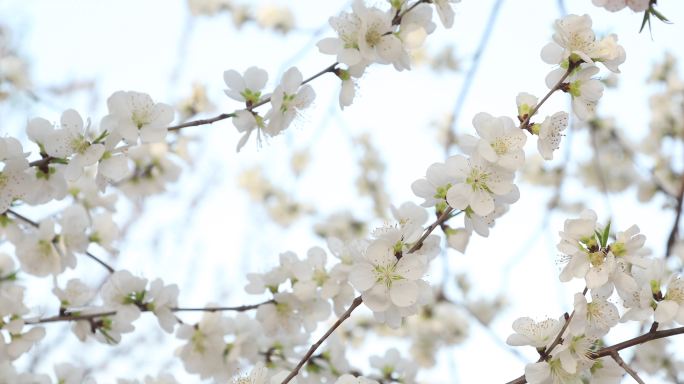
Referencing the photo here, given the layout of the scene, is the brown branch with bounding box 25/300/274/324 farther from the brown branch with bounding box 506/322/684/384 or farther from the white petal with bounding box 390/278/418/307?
the brown branch with bounding box 506/322/684/384

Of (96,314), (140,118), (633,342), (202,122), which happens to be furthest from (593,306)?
(96,314)

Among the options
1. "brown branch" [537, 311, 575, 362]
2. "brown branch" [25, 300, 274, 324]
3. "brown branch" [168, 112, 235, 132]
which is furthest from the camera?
"brown branch" [25, 300, 274, 324]

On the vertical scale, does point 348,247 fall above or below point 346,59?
below

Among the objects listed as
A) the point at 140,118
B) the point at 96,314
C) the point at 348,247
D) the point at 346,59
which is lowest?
the point at 96,314

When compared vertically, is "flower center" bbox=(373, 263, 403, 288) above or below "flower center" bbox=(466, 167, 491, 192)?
below

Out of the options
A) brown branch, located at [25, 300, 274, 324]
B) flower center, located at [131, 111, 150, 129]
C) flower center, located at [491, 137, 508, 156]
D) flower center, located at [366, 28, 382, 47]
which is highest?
flower center, located at [366, 28, 382, 47]

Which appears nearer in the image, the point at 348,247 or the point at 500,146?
the point at 500,146

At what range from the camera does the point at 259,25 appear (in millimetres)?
4449

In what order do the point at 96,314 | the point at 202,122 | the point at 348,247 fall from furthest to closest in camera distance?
the point at 96,314 → the point at 348,247 → the point at 202,122

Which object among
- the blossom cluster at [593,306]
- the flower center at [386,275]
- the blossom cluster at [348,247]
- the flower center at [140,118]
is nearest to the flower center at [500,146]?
the blossom cluster at [348,247]

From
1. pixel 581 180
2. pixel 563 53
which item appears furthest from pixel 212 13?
pixel 563 53

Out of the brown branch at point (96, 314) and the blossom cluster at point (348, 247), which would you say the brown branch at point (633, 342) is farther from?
the brown branch at point (96, 314)

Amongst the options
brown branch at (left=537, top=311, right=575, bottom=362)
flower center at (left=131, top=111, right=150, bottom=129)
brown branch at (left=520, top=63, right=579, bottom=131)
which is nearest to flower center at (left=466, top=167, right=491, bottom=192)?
brown branch at (left=520, top=63, right=579, bottom=131)

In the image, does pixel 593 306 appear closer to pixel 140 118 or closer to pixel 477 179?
pixel 477 179
